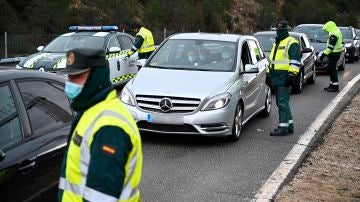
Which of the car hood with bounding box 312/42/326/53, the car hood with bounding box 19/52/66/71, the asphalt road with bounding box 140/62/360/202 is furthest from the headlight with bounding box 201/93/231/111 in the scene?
the car hood with bounding box 312/42/326/53

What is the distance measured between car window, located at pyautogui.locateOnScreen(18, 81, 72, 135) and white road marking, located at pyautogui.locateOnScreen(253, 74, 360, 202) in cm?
232

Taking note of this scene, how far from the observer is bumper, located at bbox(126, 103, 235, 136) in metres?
8.24

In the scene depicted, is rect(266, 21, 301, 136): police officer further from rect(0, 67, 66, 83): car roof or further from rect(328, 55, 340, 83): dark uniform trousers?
rect(328, 55, 340, 83): dark uniform trousers

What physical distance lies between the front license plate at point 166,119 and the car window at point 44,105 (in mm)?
3273

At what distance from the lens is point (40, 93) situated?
188 inches

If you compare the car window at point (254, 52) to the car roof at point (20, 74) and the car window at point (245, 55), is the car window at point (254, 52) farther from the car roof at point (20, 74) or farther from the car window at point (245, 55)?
the car roof at point (20, 74)

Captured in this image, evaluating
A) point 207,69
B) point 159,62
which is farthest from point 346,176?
point 159,62

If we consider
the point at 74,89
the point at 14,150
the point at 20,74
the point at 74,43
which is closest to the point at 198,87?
the point at 20,74

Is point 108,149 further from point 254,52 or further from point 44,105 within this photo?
point 254,52

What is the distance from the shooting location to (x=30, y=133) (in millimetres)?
4406

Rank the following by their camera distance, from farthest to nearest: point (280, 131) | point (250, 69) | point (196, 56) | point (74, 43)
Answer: point (74, 43)
point (196, 56)
point (280, 131)
point (250, 69)

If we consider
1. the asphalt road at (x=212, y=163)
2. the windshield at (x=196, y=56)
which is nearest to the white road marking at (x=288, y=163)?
the asphalt road at (x=212, y=163)

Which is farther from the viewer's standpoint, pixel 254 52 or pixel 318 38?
pixel 318 38

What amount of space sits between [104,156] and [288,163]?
5262mm
